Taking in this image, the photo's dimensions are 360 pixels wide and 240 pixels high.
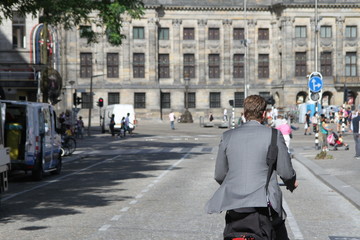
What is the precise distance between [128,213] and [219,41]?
70317 millimetres

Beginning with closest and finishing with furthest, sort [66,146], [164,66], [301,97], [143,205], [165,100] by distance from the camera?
[143,205] < [66,146] < [301,97] < [165,100] < [164,66]

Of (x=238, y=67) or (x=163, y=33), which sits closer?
(x=163, y=33)

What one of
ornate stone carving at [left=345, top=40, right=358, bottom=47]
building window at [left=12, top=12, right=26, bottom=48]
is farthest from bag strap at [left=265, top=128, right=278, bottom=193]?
ornate stone carving at [left=345, top=40, right=358, bottom=47]

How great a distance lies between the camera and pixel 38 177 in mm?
19062

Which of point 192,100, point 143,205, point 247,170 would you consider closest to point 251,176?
point 247,170

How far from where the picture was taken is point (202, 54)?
81000mm

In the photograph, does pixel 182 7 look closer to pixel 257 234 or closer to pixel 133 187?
pixel 133 187

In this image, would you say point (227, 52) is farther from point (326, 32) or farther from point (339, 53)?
point (339, 53)

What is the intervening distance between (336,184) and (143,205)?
5363 mm

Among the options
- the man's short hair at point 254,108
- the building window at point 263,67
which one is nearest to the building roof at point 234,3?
the building window at point 263,67

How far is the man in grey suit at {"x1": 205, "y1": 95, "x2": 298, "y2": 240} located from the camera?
539 cm

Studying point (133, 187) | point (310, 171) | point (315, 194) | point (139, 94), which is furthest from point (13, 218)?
point (139, 94)

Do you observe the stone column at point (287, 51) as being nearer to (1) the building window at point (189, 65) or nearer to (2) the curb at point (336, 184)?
(1) the building window at point (189, 65)

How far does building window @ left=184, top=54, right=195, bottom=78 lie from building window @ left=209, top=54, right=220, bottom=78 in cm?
197
